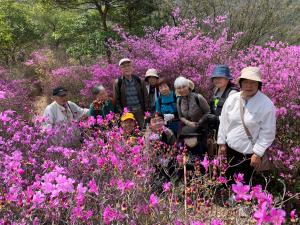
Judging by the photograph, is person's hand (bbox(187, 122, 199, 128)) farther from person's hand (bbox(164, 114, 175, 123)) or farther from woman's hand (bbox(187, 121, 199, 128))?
person's hand (bbox(164, 114, 175, 123))

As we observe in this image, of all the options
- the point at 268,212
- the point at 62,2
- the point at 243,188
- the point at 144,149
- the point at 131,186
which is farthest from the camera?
the point at 62,2

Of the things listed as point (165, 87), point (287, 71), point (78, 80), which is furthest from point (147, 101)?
point (78, 80)

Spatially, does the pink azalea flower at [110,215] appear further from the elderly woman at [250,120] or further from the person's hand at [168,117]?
the person's hand at [168,117]

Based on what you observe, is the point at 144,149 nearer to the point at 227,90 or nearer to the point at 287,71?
the point at 227,90

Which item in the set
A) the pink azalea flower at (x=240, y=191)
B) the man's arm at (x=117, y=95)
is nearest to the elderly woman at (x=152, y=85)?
the man's arm at (x=117, y=95)

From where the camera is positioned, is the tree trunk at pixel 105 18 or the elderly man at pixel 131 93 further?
the tree trunk at pixel 105 18

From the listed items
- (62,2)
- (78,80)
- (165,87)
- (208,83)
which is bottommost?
(78,80)

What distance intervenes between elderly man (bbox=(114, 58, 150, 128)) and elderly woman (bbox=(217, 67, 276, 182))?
1867 mm

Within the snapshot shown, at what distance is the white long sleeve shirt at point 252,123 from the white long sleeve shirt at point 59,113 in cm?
194

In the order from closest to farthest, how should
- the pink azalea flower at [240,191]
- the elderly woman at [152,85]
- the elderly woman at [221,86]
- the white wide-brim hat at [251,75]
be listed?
the pink azalea flower at [240,191] → the white wide-brim hat at [251,75] → the elderly woman at [221,86] → the elderly woman at [152,85]

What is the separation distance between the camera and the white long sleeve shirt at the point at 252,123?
3.30 metres

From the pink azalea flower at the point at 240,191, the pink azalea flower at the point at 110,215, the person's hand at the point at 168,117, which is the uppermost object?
the pink azalea flower at the point at 240,191

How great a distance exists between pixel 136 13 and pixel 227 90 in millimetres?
7487

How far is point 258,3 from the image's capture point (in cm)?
1084
